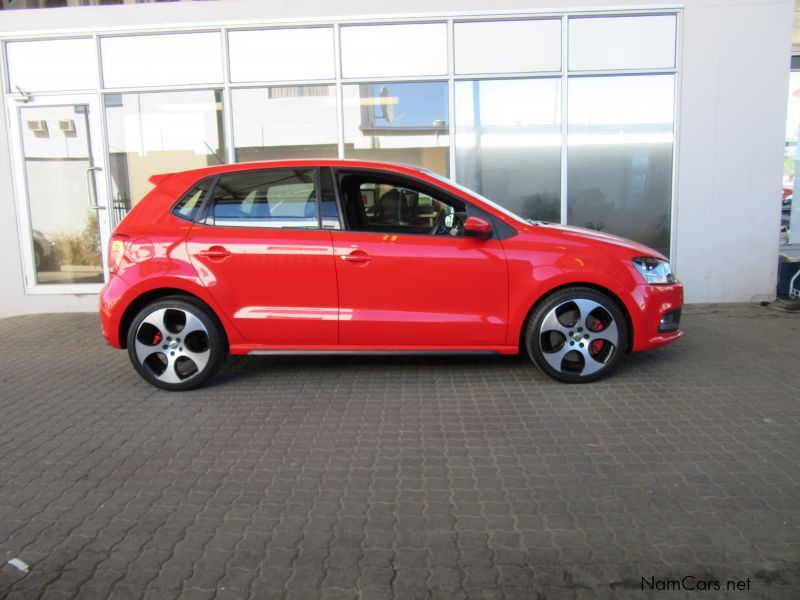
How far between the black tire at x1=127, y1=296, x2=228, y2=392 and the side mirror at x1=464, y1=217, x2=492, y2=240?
82.9 inches

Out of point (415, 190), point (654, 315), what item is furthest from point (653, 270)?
point (415, 190)

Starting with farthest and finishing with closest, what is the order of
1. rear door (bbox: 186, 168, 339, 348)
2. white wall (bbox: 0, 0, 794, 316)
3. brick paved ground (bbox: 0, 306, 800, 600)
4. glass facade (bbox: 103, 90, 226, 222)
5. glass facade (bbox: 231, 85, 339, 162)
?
glass facade (bbox: 103, 90, 226, 222) → glass facade (bbox: 231, 85, 339, 162) → white wall (bbox: 0, 0, 794, 316) → rear door (bbox: 186, 168, 339, 348) → brick paved ground (bbox: 0, 306, 800, 600)

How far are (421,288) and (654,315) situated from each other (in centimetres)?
186

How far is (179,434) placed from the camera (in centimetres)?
424

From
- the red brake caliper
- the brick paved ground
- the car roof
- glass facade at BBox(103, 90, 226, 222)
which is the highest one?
glass facade at BBox(103, 90, 226, 222)

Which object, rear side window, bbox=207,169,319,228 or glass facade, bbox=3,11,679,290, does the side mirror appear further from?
glass facade, bbox=3,11,679,290

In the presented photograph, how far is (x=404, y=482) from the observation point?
11.4 feet

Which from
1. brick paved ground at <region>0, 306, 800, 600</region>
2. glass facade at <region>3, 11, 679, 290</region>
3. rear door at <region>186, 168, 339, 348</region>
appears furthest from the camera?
glass facade at <region>3, 11, 679, 290</region>

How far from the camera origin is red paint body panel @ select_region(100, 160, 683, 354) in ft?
16.1

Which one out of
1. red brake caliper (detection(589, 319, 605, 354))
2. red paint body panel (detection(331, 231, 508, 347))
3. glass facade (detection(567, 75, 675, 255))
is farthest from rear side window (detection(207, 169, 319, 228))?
glass facade (detection(567, 75, 675, 255))

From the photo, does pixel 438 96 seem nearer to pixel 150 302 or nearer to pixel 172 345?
pixel 150 302

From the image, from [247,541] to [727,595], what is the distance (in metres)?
2.02

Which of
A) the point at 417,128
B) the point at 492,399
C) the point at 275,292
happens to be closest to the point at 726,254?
the point at 417,128

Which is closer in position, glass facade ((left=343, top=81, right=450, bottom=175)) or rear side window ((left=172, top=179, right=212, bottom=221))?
rear side window ((left=172, top=179, right=212, bottom=221))
